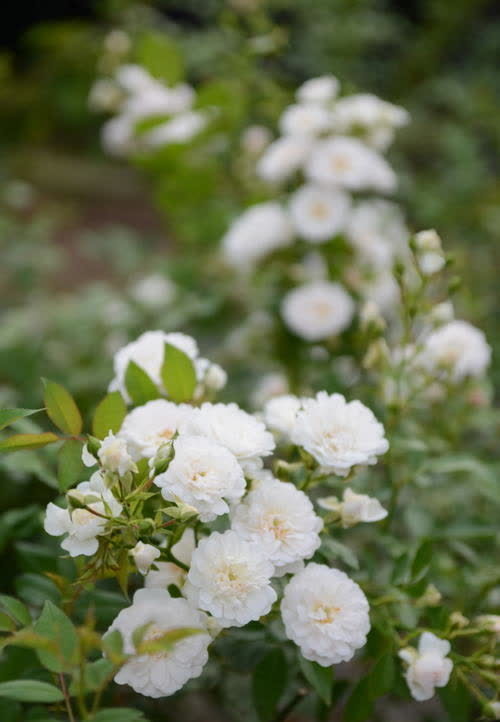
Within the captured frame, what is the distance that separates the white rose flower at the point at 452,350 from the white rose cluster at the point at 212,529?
285 mm

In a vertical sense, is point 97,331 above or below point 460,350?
below

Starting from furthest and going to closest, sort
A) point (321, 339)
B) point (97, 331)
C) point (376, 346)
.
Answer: point (97, 331), point (321, 339), point (376, 346)

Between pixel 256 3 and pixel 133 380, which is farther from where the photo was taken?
pixel 256 3

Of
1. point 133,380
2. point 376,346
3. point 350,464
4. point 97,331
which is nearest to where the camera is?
point 350,464

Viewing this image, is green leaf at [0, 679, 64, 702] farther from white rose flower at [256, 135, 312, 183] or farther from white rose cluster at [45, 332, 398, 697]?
white rose flower at [256, 135, 312, 183]

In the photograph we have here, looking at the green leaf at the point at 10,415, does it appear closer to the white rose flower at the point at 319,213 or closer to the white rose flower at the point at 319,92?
the white rose flower at the point at 319,213

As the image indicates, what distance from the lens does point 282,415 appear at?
2.48ft

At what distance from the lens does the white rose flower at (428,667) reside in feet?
2.19

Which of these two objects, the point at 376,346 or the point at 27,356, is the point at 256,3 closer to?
the point at 27,356

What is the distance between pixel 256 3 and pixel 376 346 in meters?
1.16

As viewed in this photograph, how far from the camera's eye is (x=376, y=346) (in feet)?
3.14

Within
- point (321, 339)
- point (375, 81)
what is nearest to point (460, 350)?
point (321, 339)

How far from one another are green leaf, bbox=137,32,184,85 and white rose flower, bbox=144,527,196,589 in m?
1.30

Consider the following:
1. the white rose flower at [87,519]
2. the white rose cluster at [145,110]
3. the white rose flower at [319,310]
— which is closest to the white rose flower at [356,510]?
the white rose flower at [87,519]
